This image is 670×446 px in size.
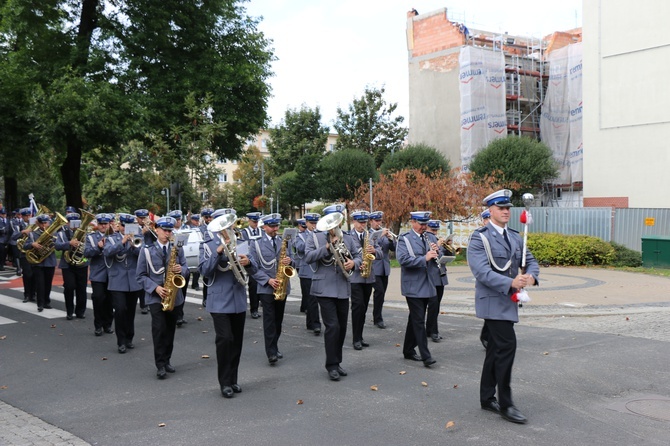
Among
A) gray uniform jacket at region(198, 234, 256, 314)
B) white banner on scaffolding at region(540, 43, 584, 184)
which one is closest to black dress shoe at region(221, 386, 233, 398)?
gray uniform jacket at region(198, 234, 256, 314)

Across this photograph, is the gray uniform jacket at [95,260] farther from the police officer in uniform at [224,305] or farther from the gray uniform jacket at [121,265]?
the police officer in uniform at [224,305]

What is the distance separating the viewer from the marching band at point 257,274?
732cm

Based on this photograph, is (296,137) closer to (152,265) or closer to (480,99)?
(480,99)

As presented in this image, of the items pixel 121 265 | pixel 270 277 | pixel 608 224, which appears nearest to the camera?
pixel 270 277

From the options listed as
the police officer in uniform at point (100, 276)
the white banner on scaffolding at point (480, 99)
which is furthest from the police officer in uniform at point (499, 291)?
the white banner on scaffolding at point (480, 99)

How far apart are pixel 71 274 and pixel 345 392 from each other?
23.6 feet

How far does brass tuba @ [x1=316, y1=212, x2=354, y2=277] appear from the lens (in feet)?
26.3

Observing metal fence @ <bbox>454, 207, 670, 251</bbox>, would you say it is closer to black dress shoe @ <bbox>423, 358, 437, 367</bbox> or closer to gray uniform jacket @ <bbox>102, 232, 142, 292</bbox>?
gray uniform jacket @ <bbox>102, 232, 142, 292</bbox>

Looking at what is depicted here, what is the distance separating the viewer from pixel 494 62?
136 feet

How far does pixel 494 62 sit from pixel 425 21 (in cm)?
750

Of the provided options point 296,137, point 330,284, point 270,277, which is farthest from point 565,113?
point 330,284

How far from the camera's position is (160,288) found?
812 cm

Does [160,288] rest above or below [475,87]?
below

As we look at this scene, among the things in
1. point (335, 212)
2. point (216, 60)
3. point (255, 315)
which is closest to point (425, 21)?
point (216, 60)
